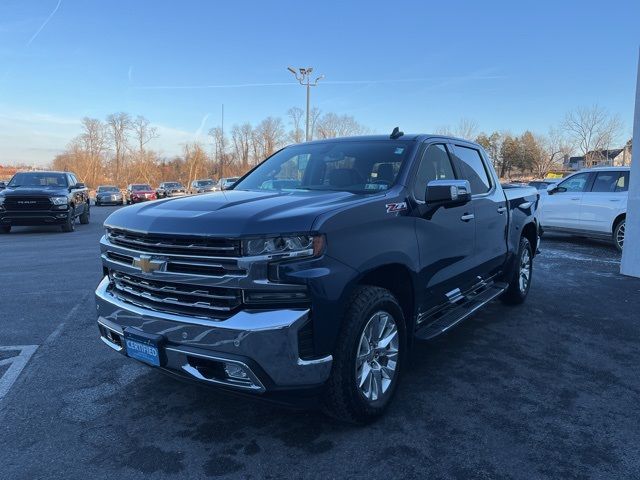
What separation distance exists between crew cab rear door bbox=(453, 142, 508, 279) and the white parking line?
3.99m

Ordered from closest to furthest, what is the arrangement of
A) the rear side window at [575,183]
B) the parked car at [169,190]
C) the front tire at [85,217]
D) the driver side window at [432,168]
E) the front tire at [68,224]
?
the driver side window at [432,168] < the rear side window at [575,183] < the front tire at [68,224] < the front tire at [85,217] < the parked car at [169,190]

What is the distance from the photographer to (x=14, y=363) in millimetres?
4164

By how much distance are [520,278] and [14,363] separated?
5334 mm

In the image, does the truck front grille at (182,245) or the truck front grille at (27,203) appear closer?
the truck front grille at (182,245)

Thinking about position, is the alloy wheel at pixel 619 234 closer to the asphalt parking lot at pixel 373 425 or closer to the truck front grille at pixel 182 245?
the asphalt parking lot at pixel 373 425

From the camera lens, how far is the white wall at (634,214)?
774cm

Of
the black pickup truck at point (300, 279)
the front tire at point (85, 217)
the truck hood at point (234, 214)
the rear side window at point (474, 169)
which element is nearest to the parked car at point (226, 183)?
the black pickup truck at point (300, 279)

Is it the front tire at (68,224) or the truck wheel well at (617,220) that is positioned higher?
the truck wheel well at (617,220)

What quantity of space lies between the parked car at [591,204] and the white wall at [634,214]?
2.49 metres

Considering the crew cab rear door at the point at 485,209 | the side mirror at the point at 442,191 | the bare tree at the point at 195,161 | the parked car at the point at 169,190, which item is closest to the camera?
the side mirror at the point at 442,191

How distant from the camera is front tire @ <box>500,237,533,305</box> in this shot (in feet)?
19.1

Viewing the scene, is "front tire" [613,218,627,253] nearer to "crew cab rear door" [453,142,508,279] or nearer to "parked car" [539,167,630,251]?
"parked car" [539,167,630,251]

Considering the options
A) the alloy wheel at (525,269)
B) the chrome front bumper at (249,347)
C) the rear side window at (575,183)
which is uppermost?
the rear side window at (575,183)

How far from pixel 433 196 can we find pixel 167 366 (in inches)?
82.4
